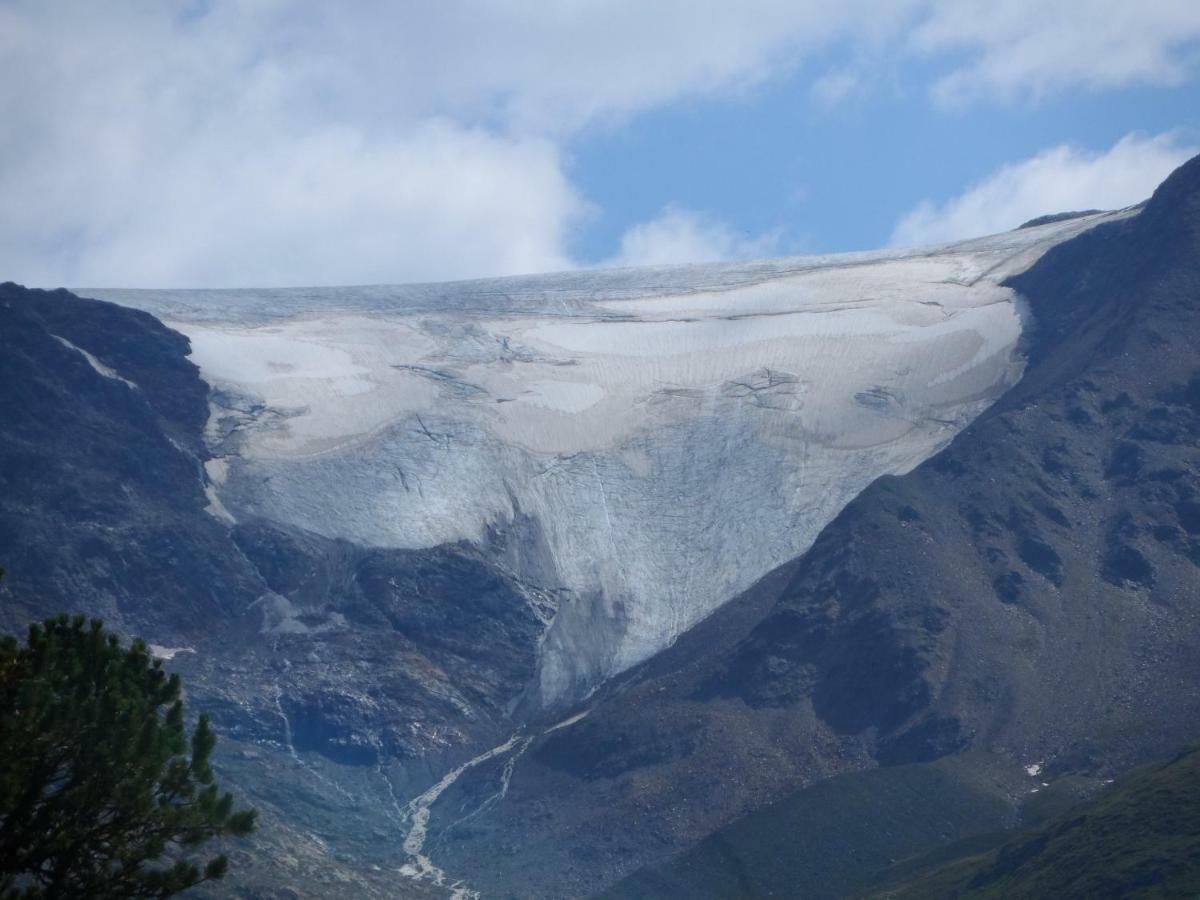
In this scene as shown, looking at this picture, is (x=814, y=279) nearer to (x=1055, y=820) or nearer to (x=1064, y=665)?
A: (x=1064, y=665)

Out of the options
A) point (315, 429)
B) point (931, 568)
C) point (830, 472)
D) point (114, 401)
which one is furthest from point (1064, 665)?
point (114, 401)

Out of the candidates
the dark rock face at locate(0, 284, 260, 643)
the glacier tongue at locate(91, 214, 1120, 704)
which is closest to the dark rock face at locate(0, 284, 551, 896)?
the dark rock face at locate(0, 284, 260, 643)

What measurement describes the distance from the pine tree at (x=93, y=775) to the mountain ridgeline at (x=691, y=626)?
42361 mm

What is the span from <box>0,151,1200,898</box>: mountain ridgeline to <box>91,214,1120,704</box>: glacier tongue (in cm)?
69

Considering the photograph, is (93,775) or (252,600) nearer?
(93,775)

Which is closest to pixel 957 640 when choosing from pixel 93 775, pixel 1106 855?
pixel 1106 855

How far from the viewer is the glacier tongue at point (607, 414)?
11369 centimetres

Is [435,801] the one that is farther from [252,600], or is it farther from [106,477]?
[106,477]

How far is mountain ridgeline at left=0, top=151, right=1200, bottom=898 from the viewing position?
7894 cm

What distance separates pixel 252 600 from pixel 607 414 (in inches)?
1576

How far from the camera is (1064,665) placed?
88.9 meters

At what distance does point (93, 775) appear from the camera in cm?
3006

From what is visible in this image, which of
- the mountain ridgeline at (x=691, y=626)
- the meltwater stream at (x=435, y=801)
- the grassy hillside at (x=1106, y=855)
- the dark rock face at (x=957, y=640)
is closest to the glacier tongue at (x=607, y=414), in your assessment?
the mountain ridgeline at (x=691, y=626)

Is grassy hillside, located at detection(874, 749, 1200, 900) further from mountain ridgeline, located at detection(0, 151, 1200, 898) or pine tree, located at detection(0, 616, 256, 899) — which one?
pine tree, located at detection(0, 616, 256, 899)
